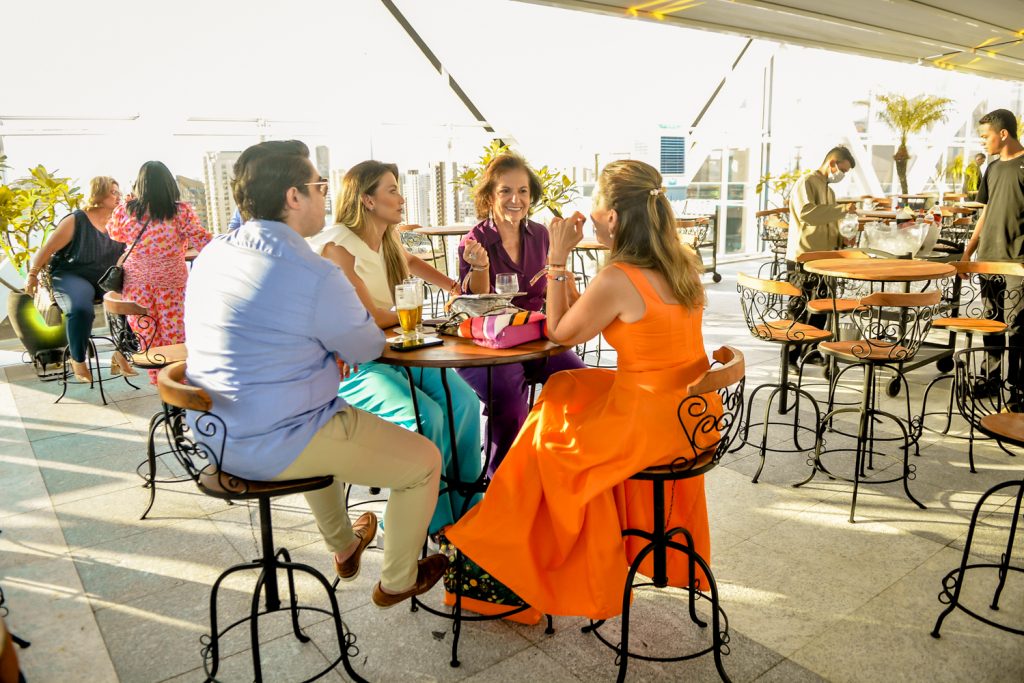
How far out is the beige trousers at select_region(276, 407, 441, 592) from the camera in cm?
185

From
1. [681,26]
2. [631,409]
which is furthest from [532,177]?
[681,26]

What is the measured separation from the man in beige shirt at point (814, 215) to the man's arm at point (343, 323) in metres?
3.94

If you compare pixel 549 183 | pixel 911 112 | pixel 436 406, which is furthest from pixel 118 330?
pixel 911 112

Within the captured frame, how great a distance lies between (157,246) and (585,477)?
3476 mm

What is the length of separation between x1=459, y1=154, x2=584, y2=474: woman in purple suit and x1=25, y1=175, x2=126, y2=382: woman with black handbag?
3.08 metres

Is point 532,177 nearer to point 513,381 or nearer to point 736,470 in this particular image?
point 513,381

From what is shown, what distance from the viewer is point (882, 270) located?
144 inches

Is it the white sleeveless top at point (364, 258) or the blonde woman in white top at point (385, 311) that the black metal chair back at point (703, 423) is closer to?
the blonde woman in white top at point (385, 311)

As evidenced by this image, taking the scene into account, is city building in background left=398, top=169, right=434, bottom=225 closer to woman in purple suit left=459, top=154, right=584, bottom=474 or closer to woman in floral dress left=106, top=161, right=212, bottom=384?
woman in floral dress left=106, top=161, right=212, bottom=384

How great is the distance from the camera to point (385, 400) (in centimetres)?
253

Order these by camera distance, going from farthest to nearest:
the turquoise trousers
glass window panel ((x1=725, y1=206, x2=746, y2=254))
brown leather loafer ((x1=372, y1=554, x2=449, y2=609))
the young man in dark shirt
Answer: glass window panel ((x1=725, y1=206, x2=746, y2=254)) < the young man in dark shirt < the turquoise trousers < brown leather loafer ((x1=372, y1=554, x2=449, y2=609))

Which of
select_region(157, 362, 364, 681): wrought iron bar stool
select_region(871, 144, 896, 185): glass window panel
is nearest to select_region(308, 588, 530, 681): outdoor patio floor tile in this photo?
select_region(157, 362, 364, 681): wrought iron bar stool

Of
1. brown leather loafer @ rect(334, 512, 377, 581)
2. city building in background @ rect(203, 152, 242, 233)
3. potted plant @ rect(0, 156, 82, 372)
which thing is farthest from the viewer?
city building in background @ rect(203, 152, 242, 233)

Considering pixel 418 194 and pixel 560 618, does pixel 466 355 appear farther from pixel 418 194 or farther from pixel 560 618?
pixel 418 194
